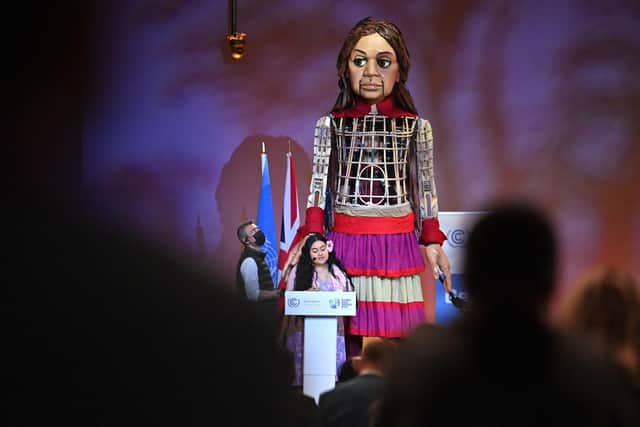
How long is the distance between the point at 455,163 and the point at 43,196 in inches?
112

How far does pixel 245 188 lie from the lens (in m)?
6.41

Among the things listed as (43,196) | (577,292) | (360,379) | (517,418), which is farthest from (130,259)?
(517,418)

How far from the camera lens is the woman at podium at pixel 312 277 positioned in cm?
472

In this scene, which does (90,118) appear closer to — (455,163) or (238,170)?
(238,170)

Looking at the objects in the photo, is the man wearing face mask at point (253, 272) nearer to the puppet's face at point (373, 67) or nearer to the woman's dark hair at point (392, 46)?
the woman's dark hair at point (392, 46)

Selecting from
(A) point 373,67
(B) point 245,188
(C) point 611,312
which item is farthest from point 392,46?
(C) point 611,312

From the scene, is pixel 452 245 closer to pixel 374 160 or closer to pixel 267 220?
pixel 374 160

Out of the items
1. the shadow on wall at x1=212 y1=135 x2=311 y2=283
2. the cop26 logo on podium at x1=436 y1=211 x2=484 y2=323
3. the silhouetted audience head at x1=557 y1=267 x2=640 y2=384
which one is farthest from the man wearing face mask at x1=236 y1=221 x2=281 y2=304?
the silhouetted audience head at x1=557 y1=267 x2=640 y2=384

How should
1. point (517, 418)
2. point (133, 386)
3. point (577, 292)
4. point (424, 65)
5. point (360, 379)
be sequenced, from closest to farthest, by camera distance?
point (517, 418)
point (577, 292)
point (360, 379)
point (133, 386)
point (424, 65)

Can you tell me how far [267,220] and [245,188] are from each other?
54 centimetres

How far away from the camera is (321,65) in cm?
633

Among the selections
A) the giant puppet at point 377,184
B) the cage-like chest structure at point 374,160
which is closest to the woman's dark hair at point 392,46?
the giant puppet at point 377,184

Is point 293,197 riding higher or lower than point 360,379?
higher

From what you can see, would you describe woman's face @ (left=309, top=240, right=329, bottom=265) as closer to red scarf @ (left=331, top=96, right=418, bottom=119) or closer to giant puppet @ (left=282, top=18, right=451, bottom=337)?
giant puppet @ (left=282, top=18, right=451, bottom=337)
